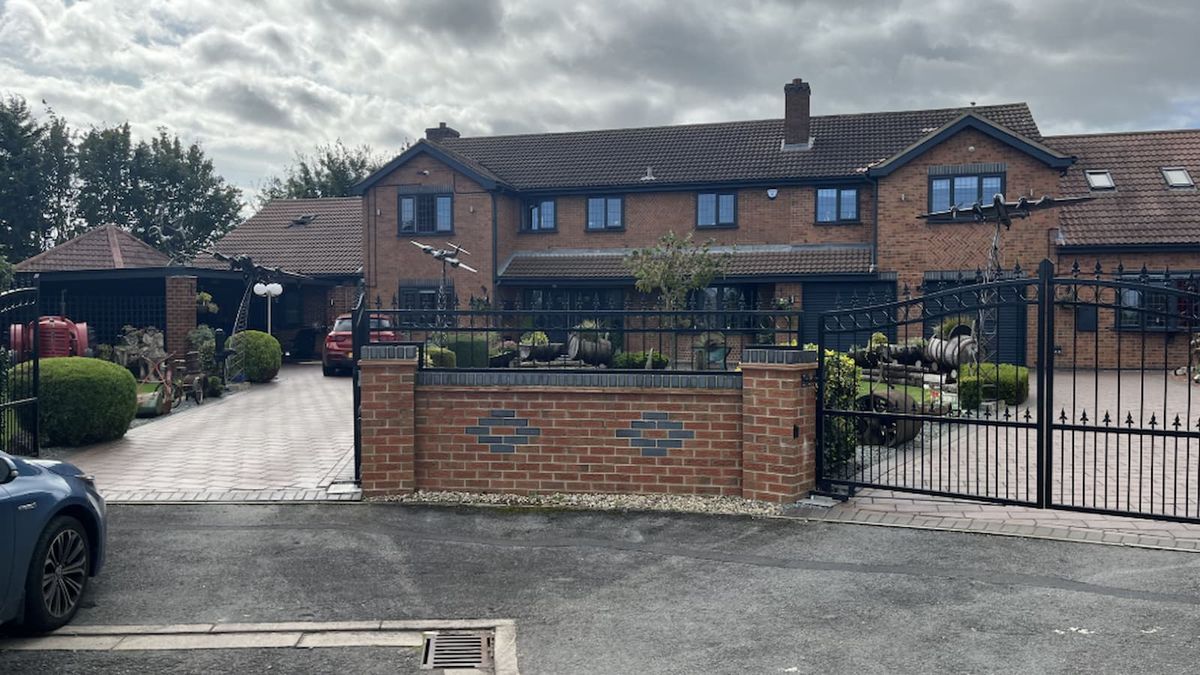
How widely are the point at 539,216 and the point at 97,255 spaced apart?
13241 millimetres

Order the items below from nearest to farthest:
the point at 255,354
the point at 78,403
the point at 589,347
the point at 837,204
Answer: the point at 589,347 < the point at 78,403 < the point at 255,354 < the point at 837,204

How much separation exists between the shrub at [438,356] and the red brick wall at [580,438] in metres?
0.76

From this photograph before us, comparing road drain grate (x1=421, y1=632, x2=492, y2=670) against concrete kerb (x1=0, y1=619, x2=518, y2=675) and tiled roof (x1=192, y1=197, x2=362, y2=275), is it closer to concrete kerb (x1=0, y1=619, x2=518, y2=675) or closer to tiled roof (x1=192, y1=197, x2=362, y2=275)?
concrete kerb (x1=0, y1=619, x2=518, y2=675)

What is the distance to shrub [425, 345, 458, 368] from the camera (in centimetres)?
973

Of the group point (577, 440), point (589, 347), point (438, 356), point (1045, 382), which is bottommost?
point (577, 440)

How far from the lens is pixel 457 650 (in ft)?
17.6

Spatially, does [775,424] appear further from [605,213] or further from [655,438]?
[605,213]

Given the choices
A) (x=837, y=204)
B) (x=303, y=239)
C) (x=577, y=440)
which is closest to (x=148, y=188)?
(x=303, y=239)

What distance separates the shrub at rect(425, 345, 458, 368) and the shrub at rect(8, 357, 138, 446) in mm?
5353

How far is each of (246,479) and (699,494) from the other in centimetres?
492

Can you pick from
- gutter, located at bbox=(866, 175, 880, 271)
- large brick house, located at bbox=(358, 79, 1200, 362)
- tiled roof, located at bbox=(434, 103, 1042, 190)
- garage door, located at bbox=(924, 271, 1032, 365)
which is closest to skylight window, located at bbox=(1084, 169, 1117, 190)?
large brick house, located at bbox=(358, 79, 1200, 362)

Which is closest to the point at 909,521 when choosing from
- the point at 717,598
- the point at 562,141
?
the point at 717,598

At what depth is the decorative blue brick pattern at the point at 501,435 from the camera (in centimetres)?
898

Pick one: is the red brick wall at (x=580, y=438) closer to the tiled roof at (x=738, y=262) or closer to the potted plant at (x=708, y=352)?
the potted plant at (x=708, y=352)
